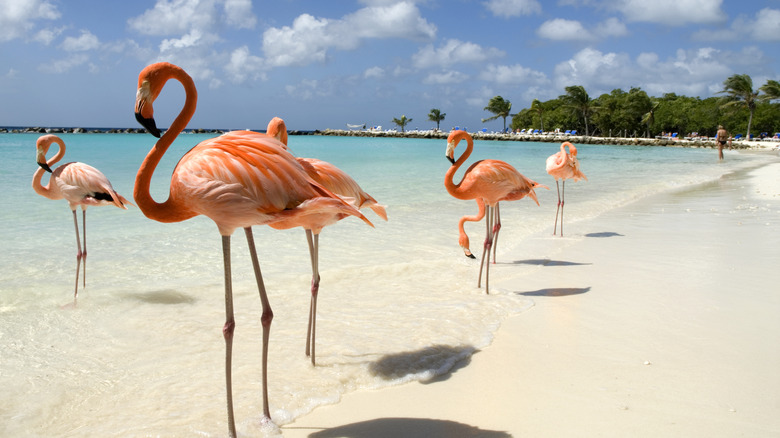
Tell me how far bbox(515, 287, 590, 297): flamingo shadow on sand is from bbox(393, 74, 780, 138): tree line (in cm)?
6380

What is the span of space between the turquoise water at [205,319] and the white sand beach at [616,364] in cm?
26

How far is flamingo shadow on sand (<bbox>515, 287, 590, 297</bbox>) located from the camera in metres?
5.33

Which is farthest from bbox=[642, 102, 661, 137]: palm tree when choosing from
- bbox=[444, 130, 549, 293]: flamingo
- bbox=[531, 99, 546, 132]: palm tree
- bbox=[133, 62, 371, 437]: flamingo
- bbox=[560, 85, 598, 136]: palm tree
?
bbox=[133, 62, 371, 437]: flamingo

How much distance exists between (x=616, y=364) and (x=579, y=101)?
260 feet

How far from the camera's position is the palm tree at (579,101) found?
76.0 metres

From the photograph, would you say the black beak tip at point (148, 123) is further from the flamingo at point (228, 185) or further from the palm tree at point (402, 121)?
the palm tree at point (402, 121)

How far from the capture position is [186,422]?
3.07 metres

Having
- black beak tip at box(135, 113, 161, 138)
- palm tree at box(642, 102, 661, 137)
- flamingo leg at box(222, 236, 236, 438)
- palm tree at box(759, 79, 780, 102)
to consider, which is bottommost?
flamingo leg at box(222, 236, 236, 438)

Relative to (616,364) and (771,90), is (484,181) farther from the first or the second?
(771,90)

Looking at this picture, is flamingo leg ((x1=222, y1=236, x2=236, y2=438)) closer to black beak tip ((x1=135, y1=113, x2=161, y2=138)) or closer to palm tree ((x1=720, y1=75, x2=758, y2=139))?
black beak tip ((x1=135, y1=113, x2=161, y2=138))

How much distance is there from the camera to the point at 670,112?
243 feet

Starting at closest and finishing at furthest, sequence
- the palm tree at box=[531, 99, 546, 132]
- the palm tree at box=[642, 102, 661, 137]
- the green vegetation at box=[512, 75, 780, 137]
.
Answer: the green vegetation at box=[512, 75, 780, 137], the palm tree at box=[642, 102, 661, 137], the palm tree at box=[531, 99, 546, 132]

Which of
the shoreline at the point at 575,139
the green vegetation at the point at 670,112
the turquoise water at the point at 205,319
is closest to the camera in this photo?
the turquoise water at the point at 205,319

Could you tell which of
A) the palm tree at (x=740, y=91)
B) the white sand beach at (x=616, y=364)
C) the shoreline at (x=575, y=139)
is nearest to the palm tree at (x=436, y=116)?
the shoreline at (x=575, y=139)
